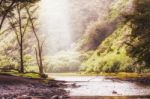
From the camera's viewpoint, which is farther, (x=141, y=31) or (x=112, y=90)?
(x=141, y=31)

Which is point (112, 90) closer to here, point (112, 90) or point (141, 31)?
point (112, 90)

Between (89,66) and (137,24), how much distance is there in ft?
295

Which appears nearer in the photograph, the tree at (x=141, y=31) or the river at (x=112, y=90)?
the river at (x=112, y=90)

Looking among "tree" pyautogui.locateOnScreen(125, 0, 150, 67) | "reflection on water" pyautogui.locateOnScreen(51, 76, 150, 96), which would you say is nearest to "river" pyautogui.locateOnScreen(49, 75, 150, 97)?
"reflection on water" pyautogui.locateOnScreen(51, 76, 150, 96)

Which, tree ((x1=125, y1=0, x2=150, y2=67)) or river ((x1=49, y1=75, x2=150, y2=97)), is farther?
tree ((x1=125, y1=0, x2=150, y2=67))

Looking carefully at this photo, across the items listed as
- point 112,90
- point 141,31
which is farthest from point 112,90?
point 141,31

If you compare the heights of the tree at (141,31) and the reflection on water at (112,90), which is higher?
the tree at (141,31)

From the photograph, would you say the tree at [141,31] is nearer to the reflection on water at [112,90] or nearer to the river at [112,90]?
the river at [112,90]

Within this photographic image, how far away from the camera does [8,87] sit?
46.6 meters

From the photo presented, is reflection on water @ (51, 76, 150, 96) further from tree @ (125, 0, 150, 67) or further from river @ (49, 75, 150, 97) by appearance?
tree @ (125, 0, 150, 67)

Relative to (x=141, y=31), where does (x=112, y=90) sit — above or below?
below

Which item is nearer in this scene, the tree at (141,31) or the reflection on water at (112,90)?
the reflection on water at (112,90)

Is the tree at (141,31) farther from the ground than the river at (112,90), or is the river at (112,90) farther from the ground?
the tree at (141,31)

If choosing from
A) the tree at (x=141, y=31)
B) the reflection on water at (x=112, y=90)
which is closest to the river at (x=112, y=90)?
the reflection on water at (x=112, y=90)
